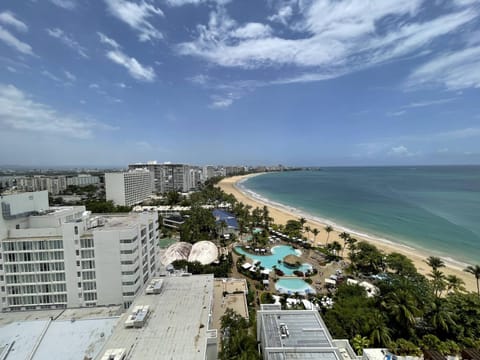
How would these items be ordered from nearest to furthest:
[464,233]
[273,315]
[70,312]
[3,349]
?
[3,349]
[273,315]
[70,312]
[464,233]

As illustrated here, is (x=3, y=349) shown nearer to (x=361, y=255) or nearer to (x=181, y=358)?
(x=181, y=358)

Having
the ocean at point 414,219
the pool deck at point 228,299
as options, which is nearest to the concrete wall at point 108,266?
the pool deck at point 228,299

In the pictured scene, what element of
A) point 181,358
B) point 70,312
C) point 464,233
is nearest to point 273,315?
point 181,358

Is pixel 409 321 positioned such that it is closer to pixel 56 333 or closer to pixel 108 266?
pixel 108 266

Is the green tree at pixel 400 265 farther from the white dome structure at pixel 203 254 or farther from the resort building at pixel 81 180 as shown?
the resort building at pixel 81 180

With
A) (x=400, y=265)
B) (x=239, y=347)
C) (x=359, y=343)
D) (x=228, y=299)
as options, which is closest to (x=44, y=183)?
(x=228, y=299)
